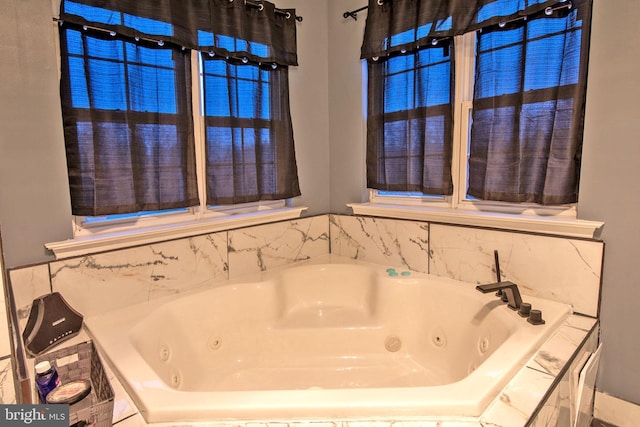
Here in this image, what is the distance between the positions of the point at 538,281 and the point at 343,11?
7.02ft

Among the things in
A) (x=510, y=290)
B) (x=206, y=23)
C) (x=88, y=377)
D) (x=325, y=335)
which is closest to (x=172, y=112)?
(x=206, y=23)

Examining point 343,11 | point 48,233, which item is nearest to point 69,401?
point 48,233

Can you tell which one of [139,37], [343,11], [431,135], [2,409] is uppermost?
[343,11]

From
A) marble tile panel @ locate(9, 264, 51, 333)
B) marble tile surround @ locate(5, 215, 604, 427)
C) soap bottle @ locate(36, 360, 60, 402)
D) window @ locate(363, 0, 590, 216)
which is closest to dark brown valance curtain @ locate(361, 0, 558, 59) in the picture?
window @ locate(363, 0, 590, 216)

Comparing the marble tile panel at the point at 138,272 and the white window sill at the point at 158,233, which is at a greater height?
the white window sill at the point at 158,233

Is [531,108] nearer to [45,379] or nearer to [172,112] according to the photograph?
[172,112]

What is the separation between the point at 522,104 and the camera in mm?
1785

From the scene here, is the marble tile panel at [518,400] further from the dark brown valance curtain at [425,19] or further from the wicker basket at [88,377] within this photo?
the dark brown valance curtain at [425,19]

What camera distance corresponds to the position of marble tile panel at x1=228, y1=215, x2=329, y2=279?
2.26 m

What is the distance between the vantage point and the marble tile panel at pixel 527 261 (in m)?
1.69

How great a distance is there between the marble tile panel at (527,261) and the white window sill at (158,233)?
105 cm

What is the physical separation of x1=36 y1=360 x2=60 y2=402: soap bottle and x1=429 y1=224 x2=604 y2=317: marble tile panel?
6.23 ft

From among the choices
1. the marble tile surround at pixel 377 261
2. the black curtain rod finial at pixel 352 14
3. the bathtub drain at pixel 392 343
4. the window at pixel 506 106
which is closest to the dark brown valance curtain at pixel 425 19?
the window at pixel 506 106

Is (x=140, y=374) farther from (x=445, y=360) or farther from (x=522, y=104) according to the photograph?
(x=522, y=104)
